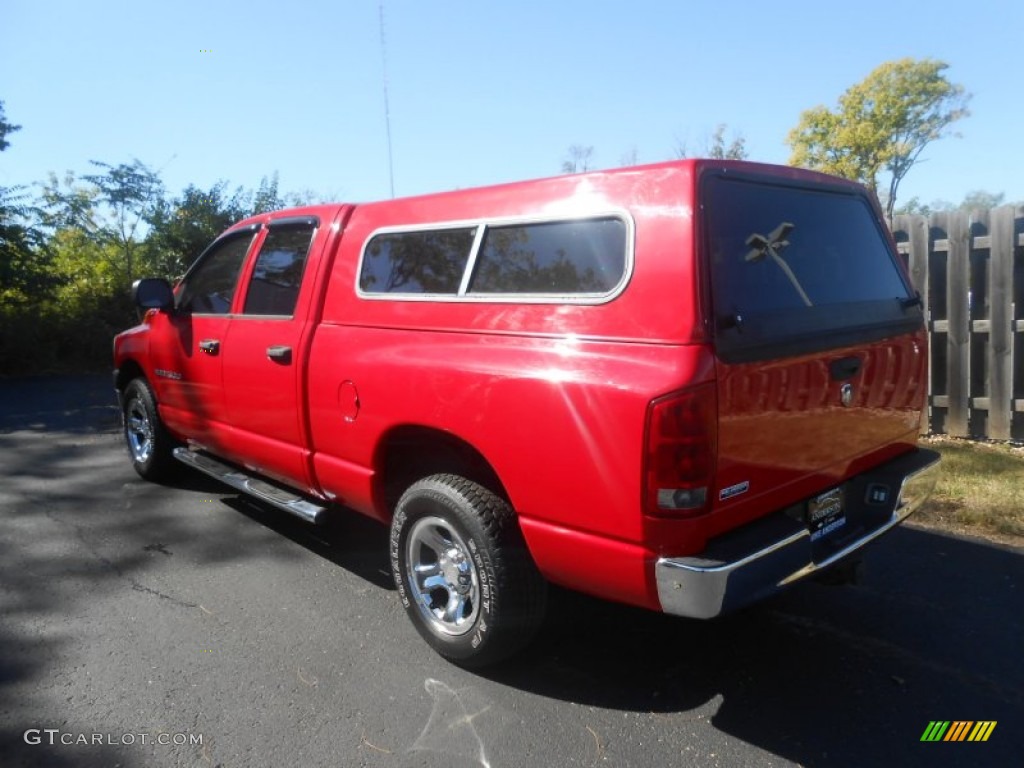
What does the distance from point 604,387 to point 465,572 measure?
43.6 inches

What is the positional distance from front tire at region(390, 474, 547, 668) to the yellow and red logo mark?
144 cm

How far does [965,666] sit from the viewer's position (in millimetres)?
2984

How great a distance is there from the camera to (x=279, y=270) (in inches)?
161

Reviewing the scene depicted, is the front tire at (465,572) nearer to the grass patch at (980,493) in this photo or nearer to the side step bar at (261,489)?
the side step bar at (261,489)

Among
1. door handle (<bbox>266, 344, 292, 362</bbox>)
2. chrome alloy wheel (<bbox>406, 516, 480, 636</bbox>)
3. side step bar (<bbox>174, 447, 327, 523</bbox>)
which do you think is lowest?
chrome alloy wheel (<bbox>406, 516, 480, 636</bbox>)

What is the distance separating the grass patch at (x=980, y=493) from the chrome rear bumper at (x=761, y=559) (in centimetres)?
185

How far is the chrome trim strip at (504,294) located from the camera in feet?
8.21

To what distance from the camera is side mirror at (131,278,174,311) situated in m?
4.70

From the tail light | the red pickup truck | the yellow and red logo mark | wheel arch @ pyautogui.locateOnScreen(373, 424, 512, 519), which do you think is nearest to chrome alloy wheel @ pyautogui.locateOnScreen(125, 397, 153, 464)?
the red pickup truck

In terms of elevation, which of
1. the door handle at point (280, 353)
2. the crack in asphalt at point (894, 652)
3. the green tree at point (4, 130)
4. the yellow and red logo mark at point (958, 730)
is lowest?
the yellow and red logo mark at point (958, 730)

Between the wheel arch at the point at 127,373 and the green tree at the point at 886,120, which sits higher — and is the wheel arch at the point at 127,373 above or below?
below

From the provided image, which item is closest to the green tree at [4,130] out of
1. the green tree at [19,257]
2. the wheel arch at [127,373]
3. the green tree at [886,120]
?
the green tree at [19,257]

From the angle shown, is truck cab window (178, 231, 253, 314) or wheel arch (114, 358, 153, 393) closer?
truck cab window (178, 231, 253, 314)

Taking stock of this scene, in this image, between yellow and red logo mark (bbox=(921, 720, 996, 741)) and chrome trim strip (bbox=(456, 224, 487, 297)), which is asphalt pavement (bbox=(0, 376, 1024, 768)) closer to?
yellow and red logo mark (bbox=(921, 720, 996, 741))
